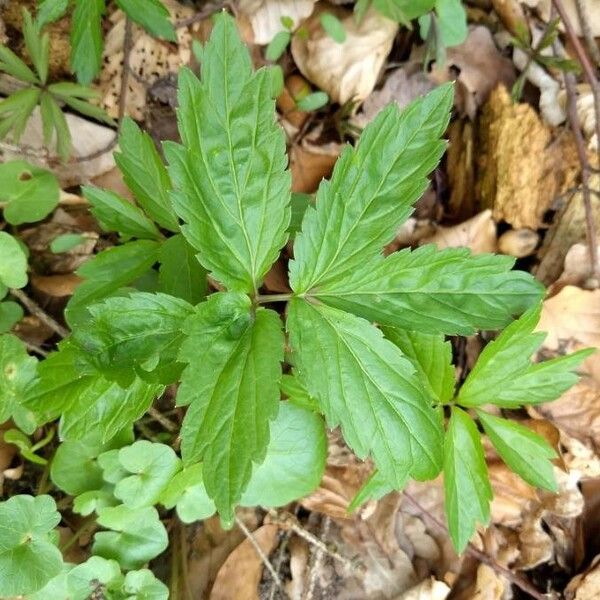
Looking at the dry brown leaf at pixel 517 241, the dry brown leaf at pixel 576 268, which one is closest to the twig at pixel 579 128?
the dry brown leaf at pixel 576 268

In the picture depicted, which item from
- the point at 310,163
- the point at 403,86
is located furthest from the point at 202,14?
the point at 403,86

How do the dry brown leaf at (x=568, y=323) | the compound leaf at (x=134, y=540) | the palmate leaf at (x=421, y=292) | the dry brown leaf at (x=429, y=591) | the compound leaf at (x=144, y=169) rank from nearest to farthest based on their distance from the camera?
1. the palmate leaf at (x=421, y=292)
2. the compound leaf at (x=144, y=169)
3. the compound leaf at (x=134, y=540)
4. the dry brown leaf at (x=429, y=591)
5. the dry brown leaf at (x=568, y=323)

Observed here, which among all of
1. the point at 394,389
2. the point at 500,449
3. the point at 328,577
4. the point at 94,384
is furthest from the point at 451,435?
the point at 94,384

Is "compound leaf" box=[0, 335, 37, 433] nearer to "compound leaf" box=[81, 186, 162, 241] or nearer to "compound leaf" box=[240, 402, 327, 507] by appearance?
"compound leaf" box=[81, 186, 162, 241]

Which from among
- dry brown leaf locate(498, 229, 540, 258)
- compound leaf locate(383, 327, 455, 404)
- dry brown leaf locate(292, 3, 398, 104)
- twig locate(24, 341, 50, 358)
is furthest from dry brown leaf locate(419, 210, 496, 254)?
twig locate(24, 341, 50, 358)

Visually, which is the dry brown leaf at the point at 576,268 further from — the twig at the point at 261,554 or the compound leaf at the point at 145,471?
the compound leaf at the point at 145,471
